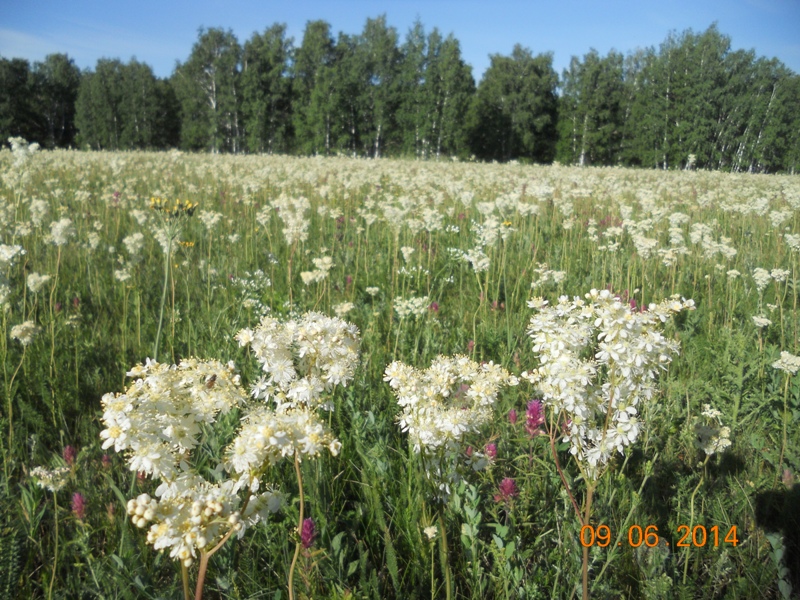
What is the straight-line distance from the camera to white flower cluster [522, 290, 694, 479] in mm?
1486

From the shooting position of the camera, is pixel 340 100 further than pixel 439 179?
Yes

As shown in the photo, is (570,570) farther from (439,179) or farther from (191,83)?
(191,83)

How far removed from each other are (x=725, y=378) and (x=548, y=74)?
62.1 m

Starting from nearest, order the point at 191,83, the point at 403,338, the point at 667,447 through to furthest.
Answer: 1. the point at 667,447
2. the point at 403,338
3. the point at 191,83

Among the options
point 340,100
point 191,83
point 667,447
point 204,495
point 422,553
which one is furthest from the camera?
point 191,83

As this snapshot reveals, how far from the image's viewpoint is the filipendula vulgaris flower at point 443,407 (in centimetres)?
149

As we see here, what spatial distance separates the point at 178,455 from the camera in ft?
4.00

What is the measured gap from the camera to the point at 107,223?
6352 millimetres

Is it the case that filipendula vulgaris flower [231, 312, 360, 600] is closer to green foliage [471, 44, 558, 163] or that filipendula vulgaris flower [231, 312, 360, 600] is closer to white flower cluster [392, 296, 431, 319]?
white flower cluster [392, 296, 431, 319]

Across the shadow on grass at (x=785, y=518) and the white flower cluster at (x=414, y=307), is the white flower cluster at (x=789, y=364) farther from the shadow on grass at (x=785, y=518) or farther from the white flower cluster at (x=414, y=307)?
the white flower cluster at (x=414, y=307)

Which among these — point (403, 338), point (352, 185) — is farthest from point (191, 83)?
point (403, 338)

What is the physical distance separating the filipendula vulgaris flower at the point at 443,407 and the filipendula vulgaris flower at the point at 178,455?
0.46 metres

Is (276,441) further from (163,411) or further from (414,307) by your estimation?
(414,307)

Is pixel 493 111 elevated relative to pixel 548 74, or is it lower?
lower
